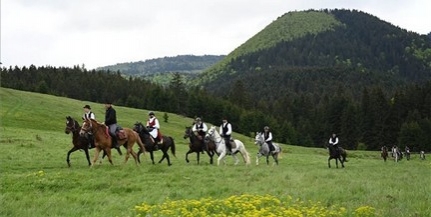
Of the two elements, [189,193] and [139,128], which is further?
[139,128]

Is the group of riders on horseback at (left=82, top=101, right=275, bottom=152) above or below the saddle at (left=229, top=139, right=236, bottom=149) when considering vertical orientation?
above

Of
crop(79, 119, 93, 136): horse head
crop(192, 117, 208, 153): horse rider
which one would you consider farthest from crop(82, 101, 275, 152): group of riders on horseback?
crop(79, 119, 93, 136): horse head

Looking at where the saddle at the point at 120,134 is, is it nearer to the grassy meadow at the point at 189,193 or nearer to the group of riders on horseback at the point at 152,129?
the group of riders on horseback at the point at 152,129

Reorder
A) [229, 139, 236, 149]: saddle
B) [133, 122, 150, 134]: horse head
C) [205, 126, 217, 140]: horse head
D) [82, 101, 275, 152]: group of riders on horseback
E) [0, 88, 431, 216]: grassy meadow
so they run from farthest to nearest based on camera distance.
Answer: [229, 139, 236, 149]: saddle
[205, 126, 217, 140]: horse head
[133, 122, 150, 134]: horse head
[82, 101, 275, 152]: group of riders on horseback
[0, 88, 431, 216]: grassy meadow

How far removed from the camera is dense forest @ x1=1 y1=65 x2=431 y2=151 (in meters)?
115

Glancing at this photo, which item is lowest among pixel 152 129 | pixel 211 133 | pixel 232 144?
pixel 232 144

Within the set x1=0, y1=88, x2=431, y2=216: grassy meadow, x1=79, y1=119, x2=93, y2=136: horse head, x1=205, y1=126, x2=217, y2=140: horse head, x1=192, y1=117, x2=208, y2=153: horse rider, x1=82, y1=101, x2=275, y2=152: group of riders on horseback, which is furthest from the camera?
Answer: x1=205, y1=126, x2=217, y2=140: horse head

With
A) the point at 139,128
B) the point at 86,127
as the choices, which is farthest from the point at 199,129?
the point at 86,127

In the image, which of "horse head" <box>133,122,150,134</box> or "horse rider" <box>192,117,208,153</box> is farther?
"horse rider" <box>192,117,208,153</box>

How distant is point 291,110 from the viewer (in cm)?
15612

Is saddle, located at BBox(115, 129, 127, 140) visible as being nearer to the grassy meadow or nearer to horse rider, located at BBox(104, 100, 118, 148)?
horse rider, located at BBox(104, 100, 118, 148)

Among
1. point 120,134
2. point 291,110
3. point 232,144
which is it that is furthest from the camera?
Answer: point 291,110

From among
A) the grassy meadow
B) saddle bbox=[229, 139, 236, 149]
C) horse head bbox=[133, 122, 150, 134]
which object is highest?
horse head bbox=[133, 122, 150, 134]

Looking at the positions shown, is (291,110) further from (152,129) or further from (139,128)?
(139,128)
